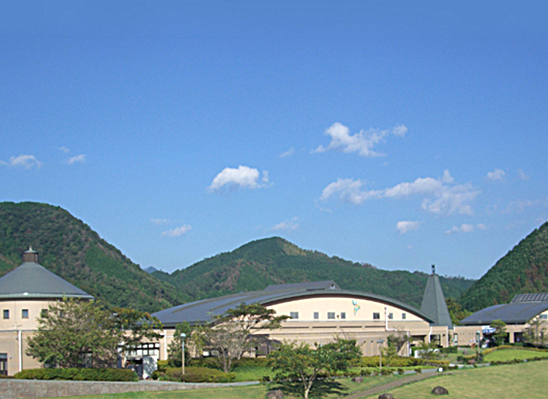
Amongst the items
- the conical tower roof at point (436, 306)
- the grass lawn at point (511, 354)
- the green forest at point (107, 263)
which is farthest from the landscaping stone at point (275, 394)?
the green forest at point (107, 263)

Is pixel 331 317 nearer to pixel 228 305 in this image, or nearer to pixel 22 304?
pixel 228 305

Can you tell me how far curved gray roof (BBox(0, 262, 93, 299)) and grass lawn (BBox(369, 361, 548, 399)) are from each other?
2483 centimetres

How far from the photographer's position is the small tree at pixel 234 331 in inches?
1829

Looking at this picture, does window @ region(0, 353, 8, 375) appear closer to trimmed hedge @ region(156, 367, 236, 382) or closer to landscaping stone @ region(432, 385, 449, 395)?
trimmed hedge @ region(156, 367, 236, 382)

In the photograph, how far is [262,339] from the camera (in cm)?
5134

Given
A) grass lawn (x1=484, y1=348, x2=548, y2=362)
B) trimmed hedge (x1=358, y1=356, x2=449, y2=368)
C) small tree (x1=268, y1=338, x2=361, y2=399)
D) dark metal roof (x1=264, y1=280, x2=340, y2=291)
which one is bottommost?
grass lawn (x1=484, y1=348, x2=548, y2=362)

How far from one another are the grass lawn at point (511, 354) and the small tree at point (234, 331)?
75.9 ft

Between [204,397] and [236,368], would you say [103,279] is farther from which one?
[204,397]

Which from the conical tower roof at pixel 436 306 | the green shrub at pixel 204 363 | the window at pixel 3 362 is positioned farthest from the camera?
the conical tower roof at pixel 436 306

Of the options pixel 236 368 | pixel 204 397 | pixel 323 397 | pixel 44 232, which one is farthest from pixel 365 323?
pixel 44 232

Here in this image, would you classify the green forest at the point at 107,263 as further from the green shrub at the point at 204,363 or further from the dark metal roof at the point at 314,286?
the green shrub at the point at 204,363

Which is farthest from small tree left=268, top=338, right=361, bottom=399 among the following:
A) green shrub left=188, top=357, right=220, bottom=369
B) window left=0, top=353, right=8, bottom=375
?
window left=0, top=353, right=8, bottom=375

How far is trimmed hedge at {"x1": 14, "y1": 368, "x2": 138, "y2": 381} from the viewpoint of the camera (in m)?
39.7

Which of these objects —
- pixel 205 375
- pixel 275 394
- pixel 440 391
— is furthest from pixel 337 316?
pixel 275 394
